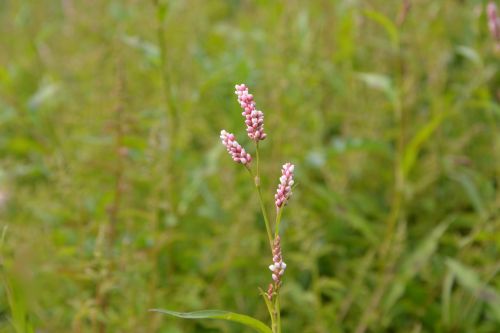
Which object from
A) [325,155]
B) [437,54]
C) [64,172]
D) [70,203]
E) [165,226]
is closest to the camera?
[64,172]

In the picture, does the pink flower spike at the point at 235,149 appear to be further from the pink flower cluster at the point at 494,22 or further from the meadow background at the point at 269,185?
the pink flower cluster at the point at 494,22

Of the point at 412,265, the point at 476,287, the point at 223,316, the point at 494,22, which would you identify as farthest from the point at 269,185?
the point at 223,316

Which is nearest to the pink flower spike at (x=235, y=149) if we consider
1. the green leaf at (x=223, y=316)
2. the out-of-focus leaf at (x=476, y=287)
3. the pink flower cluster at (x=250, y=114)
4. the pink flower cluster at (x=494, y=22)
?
the pink flower cluster at (x=250, y=114)

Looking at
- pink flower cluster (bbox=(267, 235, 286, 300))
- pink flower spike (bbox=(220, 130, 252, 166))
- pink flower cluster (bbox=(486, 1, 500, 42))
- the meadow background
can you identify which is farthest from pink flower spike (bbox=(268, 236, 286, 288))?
pink flower cluster (bbox=(486, 1, 500, 42))

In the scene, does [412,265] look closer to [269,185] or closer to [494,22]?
[269,185]

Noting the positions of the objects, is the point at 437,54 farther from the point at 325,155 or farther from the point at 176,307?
the point at 176,307

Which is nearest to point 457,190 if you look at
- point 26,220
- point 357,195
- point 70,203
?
point 357,195
